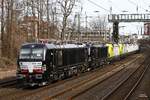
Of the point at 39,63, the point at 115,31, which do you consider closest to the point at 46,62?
the point at 39,63

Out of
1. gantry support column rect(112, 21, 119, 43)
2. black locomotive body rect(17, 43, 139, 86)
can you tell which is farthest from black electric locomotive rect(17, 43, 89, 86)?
gantry support column rect(112, 21, 119, 43)

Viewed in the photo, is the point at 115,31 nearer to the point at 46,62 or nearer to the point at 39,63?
the point at 46,62

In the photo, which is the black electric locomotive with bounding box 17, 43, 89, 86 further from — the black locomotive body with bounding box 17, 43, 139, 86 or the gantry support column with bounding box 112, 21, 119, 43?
the gantry support column with bounding box 112, 21, 119, 43

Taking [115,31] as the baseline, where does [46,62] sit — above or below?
below

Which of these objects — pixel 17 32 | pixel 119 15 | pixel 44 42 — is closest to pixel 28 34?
pixel 17 32

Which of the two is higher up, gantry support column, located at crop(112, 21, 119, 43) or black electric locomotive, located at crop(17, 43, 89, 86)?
gantry support column, located at crop(112, 21, 119, 43)

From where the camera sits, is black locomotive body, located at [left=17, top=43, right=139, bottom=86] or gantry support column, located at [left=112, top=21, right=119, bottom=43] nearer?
black locomotive body, located at [left=17, top=43, right=139, bottom=86]

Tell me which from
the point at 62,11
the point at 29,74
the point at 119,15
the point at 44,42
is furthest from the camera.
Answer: the point at 119,15

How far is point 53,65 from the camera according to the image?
26953mm

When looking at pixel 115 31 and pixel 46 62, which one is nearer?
pixel 46 62

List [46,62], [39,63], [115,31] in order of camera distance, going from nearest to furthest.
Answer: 1. [39,63]
2. [46,62]
3. [115,31]

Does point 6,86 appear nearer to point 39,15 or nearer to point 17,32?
point 17,32

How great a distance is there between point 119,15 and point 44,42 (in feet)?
236

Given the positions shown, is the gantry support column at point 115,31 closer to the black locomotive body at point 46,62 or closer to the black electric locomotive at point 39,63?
the black locomotive body at point 46,62
